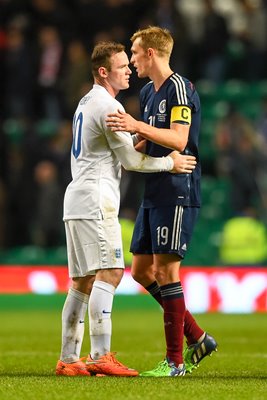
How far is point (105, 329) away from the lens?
7.73m

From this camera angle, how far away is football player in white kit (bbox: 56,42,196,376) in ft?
25.4

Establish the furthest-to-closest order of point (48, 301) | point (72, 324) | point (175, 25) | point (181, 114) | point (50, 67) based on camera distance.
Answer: point (50, 67) → point (175, 25) → point (48, 301) → point (72, 324) → point (181, 114)

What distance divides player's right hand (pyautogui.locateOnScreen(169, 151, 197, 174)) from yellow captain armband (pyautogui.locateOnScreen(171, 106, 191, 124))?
0.72ft

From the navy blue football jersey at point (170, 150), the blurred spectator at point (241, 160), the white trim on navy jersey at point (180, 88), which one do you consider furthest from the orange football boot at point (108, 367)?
the blurred spectator at point (241, 160)

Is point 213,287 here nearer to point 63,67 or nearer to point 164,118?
point 63,67

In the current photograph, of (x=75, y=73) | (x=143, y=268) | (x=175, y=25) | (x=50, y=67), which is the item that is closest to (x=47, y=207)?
(x=75, y=73)

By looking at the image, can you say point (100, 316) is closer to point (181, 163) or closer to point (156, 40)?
point (181, 163)

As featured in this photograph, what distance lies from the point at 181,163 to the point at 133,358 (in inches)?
89.6

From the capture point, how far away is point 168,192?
8008 millimetres

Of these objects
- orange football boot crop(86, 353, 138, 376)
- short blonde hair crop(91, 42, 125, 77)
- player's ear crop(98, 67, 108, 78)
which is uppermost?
short blonde hair crop(91, 42, 125, 77)

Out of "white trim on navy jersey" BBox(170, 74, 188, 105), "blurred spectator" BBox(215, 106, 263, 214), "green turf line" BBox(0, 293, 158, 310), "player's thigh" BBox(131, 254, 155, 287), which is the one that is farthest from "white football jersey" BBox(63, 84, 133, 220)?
"blurred spectator" BBox(215, 106, 263, 214)

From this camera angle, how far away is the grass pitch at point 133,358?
22.3 feet

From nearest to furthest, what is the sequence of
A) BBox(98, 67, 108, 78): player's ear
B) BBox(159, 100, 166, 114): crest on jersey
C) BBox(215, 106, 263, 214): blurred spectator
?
1. BBox(98, 67, 108, 78): player's ear
2. BBox(159, 100, 166, 114): crest on jersey
3. BBox(215, 106, 263, 214): blurred spectator

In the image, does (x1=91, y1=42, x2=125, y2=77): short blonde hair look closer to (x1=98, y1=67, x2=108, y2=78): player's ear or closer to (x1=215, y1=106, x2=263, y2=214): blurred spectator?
(x1=98, y1=67, x2=108, y2=78): player's ear
